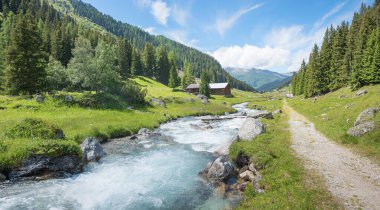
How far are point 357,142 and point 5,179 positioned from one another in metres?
27.9

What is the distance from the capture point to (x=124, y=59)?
113 m

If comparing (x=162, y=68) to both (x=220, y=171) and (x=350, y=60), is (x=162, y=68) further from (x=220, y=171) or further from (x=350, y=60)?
(x=220, y=171)

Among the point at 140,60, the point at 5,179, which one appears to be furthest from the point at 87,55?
the point at 140,60

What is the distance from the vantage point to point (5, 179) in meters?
18.3

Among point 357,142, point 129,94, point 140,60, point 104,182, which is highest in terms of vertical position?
point 140,60

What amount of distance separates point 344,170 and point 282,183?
473 centimetres

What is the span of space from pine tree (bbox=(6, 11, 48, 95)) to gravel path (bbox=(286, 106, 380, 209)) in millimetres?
45738

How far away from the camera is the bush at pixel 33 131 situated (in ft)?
74.3

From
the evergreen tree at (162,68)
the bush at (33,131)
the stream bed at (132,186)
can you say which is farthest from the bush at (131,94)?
the evergreen tree at (162,68)

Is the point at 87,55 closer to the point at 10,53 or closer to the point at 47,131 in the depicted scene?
the point at 10,53

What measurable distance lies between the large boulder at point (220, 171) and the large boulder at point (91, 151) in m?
11.1

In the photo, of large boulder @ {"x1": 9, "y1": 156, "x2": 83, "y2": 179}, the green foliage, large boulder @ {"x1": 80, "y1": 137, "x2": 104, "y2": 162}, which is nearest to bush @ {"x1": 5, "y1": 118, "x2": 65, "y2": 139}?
large boulder @ {"x1": 80, "y1": 137, "x2": 104, "y2": 162}

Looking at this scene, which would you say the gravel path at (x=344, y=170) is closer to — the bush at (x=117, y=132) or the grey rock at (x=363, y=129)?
the grey rock at (x=363, y=129)

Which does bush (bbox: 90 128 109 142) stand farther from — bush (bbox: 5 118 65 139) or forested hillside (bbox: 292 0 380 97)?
forested hillside (bbox: 292 0 380 97)
